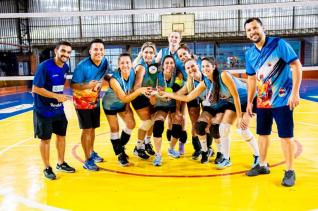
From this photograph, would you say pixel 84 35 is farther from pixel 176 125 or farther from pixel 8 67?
pixel 176 125

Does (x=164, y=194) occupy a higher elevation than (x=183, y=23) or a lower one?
lower

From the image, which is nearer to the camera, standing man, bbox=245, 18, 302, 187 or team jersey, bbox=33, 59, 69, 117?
standing man, bbox=245, 18, 302, 187

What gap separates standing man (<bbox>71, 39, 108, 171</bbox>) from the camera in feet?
14.9

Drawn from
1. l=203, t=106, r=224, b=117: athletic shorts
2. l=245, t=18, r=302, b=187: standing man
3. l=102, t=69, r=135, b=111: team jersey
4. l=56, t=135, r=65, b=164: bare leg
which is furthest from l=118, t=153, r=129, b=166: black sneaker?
l=245, t=18, r=302, b=187: standing man

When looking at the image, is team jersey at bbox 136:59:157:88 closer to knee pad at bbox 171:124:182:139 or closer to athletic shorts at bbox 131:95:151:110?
athletic shorts at bbox 131:95:151:110

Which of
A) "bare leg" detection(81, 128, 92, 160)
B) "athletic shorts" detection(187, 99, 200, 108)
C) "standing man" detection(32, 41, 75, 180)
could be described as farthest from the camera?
"athletic shorts" detection(187, 99, 200, 108)

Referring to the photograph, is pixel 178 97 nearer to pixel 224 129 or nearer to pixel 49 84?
pixel 224 129

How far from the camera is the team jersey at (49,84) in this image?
4.21 meters

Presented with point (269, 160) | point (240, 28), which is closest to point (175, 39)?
point (269, 160)

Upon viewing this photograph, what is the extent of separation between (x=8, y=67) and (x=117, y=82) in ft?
61.1

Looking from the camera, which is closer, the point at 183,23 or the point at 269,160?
the point at 269,160

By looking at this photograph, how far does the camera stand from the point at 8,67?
21.0 m

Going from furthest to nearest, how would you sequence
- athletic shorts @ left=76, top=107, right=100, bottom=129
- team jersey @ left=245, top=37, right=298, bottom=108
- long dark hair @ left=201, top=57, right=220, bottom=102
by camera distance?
athletic shorts @ left=76, top=107, right=100, bottom=129
long dark hair @ left=201, top=57, right=220, bottom=102
team jersey @ left=245, top=37, right=298, bottom=108

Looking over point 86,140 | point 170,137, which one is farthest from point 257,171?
point 86,140
